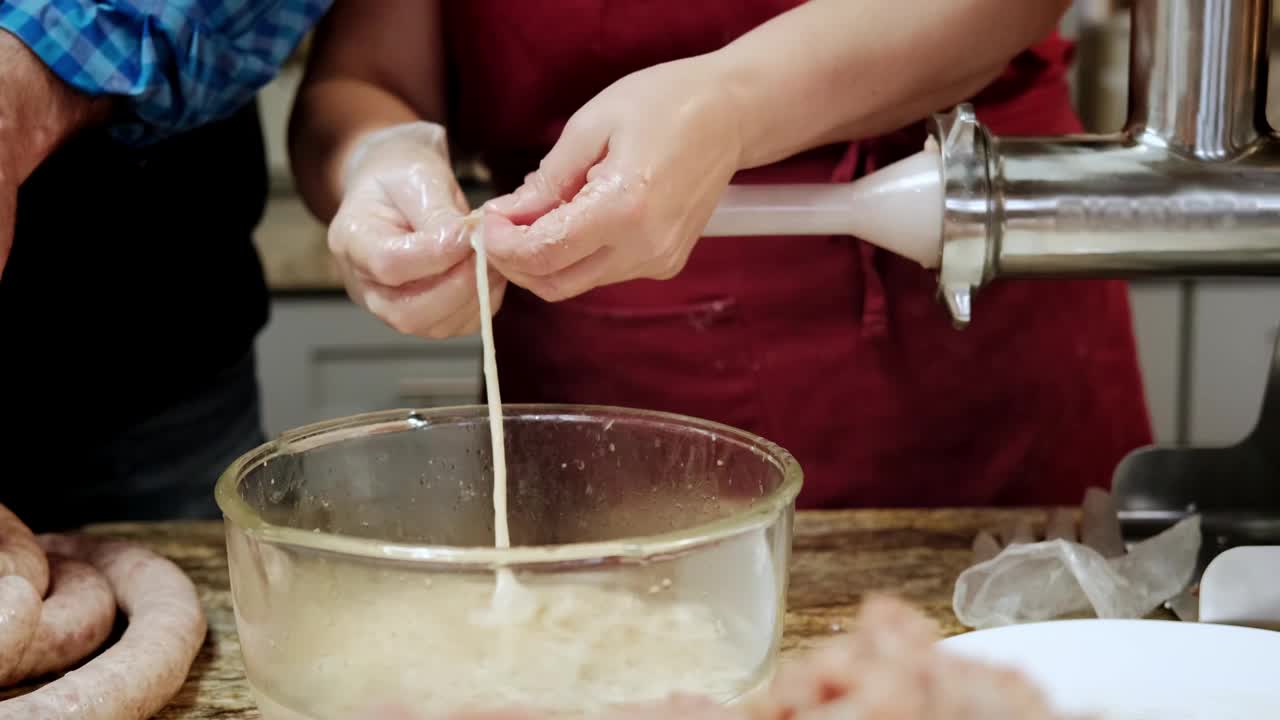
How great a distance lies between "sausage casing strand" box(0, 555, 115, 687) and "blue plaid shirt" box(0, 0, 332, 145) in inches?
12.9

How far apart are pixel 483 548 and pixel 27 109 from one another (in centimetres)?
50

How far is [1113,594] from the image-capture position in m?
0.72

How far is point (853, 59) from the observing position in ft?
2.70

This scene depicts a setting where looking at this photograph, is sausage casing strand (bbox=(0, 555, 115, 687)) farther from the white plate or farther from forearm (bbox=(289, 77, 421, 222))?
the white plate

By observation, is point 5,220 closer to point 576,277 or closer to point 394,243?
point 394,243

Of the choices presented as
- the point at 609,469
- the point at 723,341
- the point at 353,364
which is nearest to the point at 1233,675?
the point at 609,469

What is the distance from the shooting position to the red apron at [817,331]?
3.51 ft

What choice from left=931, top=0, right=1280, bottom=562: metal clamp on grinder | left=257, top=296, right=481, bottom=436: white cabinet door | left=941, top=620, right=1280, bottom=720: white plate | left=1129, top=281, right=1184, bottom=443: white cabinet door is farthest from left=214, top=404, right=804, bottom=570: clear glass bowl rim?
left=1129, top=281, right=1184, bottom=443: white cabinet door

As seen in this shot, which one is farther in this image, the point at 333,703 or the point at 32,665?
the point at 32,665

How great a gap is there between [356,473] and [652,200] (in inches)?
8.6

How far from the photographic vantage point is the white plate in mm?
536

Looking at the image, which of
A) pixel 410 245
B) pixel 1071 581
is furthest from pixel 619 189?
pixel 1071 581

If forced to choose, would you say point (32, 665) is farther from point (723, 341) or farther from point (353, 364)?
point (353, 364)

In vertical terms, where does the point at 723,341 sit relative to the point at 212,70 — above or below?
below
